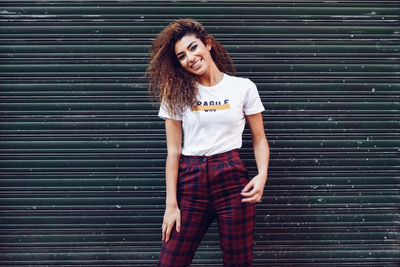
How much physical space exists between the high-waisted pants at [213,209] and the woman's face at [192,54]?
2.03ft

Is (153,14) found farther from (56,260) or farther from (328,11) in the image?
(56,260)

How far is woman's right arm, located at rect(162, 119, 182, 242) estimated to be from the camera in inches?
80.0

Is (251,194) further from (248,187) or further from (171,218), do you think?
(171,218)

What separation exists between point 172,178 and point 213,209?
358mm

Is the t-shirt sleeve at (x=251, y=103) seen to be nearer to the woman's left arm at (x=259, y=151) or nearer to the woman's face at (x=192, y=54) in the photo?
the woman's left arm at (x=259, y=151)

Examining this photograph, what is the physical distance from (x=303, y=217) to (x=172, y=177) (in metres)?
1.70

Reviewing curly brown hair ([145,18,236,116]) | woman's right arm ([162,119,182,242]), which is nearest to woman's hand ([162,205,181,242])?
woman's right arm ([162,119,182,242])

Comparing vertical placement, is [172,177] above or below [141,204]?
above

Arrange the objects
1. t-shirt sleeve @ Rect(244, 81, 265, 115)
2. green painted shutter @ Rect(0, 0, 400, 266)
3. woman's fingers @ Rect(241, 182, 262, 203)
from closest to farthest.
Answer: woman's fingers @ Rect(241, 182, 262, 203) < t-shirt sleeve @ Rect(244, 81, 265, 115) < green painted shutter @ Rect(0, 0, 400, 266)

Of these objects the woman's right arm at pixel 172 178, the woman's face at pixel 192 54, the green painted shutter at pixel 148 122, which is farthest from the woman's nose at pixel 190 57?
the green painted shutter at pixel 148 122

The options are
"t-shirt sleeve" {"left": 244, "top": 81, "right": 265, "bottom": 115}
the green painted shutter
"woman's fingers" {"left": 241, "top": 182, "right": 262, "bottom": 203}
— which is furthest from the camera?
the green painted shutter

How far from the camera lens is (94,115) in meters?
2.95

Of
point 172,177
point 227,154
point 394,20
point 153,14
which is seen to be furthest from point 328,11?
point 172,177

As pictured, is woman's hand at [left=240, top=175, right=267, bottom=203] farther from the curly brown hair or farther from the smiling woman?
the curly brown hair
